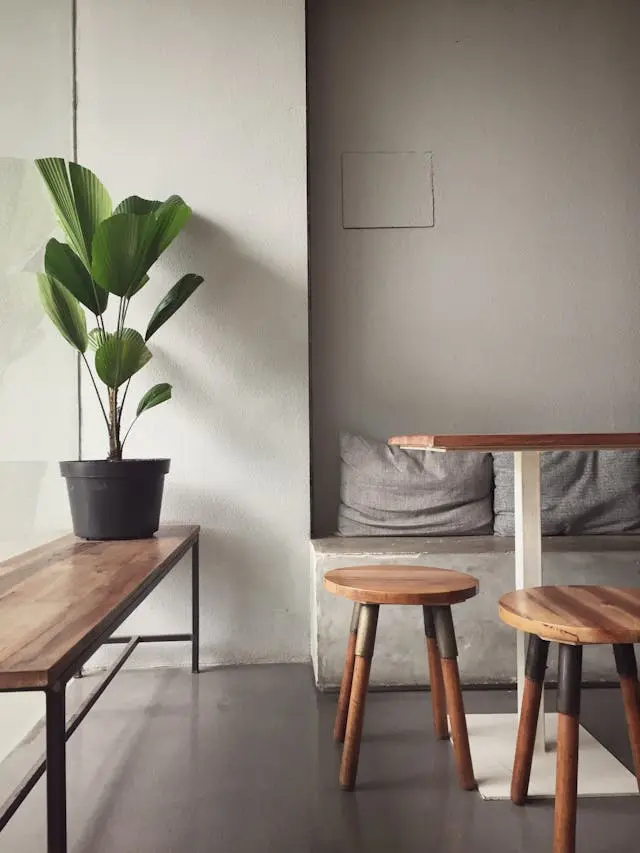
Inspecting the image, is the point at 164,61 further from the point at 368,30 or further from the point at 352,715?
the point at 352,715

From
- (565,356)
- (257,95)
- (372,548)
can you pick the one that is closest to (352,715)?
(372,548)

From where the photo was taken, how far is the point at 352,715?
1.80 metres

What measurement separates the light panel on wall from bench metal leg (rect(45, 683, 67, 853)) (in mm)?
2646

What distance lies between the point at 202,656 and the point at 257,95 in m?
2.24

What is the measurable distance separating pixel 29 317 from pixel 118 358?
0.32 m

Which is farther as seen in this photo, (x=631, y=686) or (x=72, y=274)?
(x=72, y=274)

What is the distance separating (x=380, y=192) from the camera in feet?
10.6

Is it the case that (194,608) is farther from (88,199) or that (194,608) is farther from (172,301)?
(88,199)

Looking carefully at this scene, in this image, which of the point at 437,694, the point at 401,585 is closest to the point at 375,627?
the point at 401,585

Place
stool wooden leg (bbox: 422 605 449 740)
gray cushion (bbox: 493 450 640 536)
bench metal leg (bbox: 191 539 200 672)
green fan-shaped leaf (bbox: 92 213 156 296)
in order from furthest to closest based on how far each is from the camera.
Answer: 1. gray cushion (bbox: 493 450 640 536)
2. bench metal leg (bbox: 191 539 200 672)
3. green fan-shaped leaf (bbox: 92 213 156 296)
4. stool wooden leg (bbox: 422 605 449 740)

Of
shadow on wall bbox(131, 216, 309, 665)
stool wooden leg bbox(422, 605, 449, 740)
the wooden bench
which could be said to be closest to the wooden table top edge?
the wooden bench

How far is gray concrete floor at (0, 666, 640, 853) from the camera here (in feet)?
5.20

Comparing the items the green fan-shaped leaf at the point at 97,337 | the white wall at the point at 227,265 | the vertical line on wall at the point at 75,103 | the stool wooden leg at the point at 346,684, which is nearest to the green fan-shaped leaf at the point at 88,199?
the green fan-shaped leaf at the point at 97,337

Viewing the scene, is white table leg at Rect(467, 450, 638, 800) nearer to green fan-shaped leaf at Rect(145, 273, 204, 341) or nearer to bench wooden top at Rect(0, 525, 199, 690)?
bench wooden top at Rect(0, 525, 199, 690)
